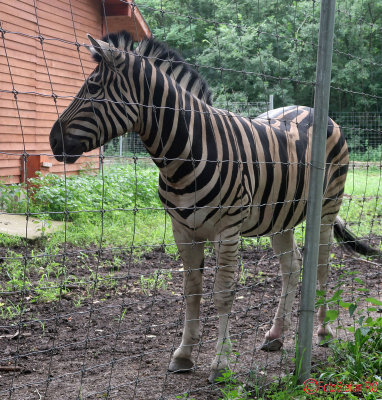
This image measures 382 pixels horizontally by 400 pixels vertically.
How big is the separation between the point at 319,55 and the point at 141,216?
202 inches

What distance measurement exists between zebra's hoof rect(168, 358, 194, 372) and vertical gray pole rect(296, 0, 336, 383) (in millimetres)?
720

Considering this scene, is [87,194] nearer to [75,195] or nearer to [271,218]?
[75,195]

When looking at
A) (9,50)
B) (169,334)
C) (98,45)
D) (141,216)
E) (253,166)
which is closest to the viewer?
(98,45)

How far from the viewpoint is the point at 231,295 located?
3268 millimetres

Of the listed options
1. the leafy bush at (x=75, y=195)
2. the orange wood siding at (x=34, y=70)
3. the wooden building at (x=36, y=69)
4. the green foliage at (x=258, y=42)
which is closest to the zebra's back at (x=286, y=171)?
the green foliage at (x=258, y=42)

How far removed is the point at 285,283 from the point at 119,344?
142 cm

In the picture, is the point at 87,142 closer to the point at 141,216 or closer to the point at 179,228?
the point at 179,228

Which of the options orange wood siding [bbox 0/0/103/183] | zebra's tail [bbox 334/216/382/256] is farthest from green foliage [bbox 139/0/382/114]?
orange wood siding [bbox 0/0/103/183]

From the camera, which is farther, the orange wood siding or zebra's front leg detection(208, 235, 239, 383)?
the orange wood siding

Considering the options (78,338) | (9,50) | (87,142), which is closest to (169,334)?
(78,338)

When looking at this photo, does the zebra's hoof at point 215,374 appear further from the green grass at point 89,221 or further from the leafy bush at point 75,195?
the leafy bush at point 75,195

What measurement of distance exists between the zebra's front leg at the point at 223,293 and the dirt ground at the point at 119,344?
A: 84 mm

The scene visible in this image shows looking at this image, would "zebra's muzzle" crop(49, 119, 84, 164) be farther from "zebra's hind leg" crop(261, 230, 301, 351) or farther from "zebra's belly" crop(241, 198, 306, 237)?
"zebra's hind leg" crop(261, 230, 301, 351)

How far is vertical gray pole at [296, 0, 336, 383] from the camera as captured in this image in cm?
294
